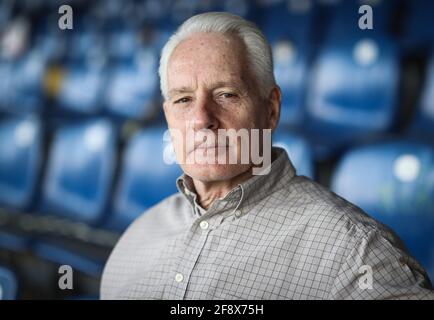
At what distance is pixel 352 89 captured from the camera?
2158 mm

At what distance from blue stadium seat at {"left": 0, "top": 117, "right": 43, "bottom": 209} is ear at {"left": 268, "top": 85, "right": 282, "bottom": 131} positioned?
210 centimetres

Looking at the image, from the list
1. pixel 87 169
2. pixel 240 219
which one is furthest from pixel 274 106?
pixel 87 169

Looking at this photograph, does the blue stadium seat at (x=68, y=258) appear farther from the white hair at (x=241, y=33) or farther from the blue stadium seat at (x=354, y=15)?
the white hair at (x=241, y=33)

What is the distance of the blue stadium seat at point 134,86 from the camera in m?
2.79

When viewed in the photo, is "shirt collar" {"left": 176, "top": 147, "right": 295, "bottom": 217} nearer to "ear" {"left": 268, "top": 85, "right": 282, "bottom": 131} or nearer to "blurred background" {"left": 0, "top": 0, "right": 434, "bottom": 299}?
"ear" {"left": 268, "top": 85, "right": 282, "bottom": 131}

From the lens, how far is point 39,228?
2.99 meters

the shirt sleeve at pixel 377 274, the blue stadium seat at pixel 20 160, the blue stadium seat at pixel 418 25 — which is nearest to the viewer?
the shirt sleeve at pixel 377 274

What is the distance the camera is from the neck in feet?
4.02

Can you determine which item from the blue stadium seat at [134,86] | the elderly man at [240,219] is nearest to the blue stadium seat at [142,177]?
the blue stadium seat at [134,86]

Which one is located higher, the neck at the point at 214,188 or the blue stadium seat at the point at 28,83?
the blue stadium seat at the point at 28,83

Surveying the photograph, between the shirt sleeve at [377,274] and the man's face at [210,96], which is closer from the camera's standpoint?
the shirt sleeve at [377,274]

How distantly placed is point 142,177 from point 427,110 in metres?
1.24

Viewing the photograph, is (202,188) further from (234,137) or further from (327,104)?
(327,104)

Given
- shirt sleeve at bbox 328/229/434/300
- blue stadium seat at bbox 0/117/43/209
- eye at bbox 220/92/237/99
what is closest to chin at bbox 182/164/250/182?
eye at bbox 220/92/237/99
